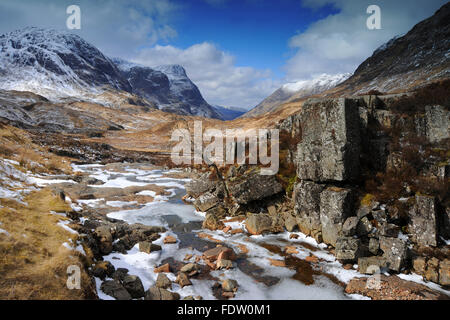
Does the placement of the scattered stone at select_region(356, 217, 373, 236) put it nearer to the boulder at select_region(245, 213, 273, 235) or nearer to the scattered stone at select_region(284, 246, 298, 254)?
the scattered stone at select_region(284, 246, 298, 254)

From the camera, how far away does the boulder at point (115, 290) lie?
31.4 ft

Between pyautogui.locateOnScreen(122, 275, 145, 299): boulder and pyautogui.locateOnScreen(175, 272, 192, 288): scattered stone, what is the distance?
178 cm

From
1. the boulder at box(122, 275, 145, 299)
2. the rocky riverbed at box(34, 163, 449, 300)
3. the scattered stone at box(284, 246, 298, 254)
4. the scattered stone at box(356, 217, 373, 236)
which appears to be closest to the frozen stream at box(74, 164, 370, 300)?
the rocky riverbed at box(34, 163, 449, 300)

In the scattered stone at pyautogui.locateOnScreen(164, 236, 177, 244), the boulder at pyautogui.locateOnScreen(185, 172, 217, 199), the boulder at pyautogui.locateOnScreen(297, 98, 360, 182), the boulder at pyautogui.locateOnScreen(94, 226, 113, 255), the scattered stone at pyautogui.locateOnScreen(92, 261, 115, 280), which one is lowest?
the scattered stone at pyautogui.locateOnScreen(164, 236, 177, 244)

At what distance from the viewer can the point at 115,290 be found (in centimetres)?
980

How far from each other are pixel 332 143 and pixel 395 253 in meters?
6.96

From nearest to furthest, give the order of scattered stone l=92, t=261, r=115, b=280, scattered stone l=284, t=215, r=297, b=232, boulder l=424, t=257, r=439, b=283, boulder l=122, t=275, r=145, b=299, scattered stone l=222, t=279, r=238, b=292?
boulder l=122, t=275, r=145, b=299 → scattered stone l=92, t=261, r=115, b=280 → boulder l=424, t=257, r=439, b=283 → scattered stone l=222, t=279, r=238, b=292 → scattered stone l=284, t=215, r=297, b=232

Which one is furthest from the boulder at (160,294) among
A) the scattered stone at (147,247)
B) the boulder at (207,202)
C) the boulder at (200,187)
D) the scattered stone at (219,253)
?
the boulder at (200,187)

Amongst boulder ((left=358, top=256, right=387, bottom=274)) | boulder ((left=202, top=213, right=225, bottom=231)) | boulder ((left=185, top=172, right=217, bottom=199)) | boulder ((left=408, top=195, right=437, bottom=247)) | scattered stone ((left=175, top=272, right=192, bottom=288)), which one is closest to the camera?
scattered stone ((left=175, top=272, right=192, bottom=288))

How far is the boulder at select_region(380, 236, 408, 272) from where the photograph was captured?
12.0 m

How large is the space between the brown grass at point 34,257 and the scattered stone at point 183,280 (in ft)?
12.6

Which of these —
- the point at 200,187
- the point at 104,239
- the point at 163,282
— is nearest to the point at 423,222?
the point at 163,282

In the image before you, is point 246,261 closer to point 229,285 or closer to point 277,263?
point 277,263
